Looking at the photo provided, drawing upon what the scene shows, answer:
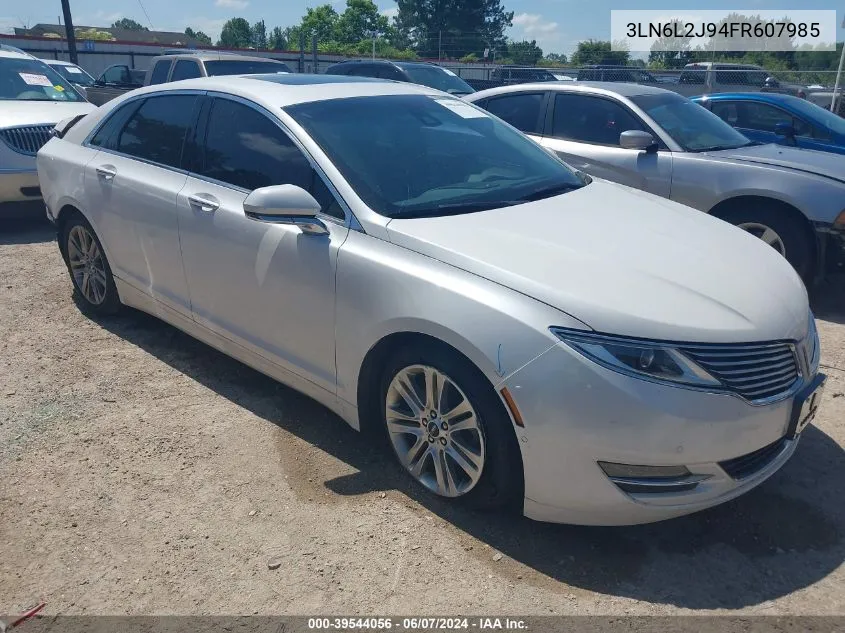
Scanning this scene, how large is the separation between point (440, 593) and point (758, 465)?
128 cm

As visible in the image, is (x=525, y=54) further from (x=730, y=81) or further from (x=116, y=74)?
(x=116, y=74)

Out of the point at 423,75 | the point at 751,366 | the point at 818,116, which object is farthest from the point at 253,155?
the point at 423,75

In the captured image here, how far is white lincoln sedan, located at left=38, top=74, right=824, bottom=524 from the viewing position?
2434 millimetres

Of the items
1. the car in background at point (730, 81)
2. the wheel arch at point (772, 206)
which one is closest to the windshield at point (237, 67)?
the wheel arch at point (772, 206)

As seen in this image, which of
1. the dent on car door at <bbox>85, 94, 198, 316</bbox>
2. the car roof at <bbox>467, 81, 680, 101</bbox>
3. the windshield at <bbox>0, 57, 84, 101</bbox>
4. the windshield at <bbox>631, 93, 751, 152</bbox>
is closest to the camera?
the dent on car door at <bbox>85, 94, 198, 316</bbox>

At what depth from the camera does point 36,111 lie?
7.72 metres

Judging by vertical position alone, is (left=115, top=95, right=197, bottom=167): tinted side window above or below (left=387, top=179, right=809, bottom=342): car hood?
above

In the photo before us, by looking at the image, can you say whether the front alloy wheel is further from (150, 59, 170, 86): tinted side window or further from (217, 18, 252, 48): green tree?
(217, 18, 252, 48): green tree

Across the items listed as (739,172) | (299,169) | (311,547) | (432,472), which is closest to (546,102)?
(739,172)

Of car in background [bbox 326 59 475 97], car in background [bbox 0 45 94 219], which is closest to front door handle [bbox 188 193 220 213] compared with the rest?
car in background [bbox 0 45 94 219]

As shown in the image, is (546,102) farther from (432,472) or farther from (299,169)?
(432,472)

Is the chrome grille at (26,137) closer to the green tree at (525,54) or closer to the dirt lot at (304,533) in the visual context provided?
the dirt lot at (304,533)

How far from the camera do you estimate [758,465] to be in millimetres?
2646

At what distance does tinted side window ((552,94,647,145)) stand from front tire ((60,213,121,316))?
4.07 m
